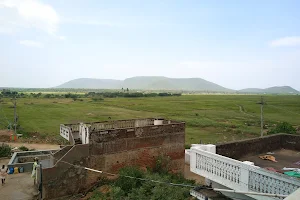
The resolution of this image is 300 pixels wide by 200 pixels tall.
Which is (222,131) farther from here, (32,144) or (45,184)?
(45,184)

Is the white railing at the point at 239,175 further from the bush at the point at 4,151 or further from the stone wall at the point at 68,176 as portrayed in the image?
the bush at the point at 4,151

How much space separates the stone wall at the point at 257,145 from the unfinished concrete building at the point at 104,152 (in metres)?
7.76

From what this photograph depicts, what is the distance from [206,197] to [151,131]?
31.8 ft

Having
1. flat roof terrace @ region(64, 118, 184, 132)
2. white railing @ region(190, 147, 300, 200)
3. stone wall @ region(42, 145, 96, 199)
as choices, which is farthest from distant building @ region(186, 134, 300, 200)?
flat roof terrace @ region(64, 118, 184, 132)

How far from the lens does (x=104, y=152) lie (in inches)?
620

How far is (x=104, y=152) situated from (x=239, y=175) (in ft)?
32.5

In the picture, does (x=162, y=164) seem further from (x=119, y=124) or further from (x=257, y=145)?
(x=257, y=145)

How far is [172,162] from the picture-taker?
18.5 meters

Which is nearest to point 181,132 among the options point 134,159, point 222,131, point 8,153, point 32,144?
point 134,159

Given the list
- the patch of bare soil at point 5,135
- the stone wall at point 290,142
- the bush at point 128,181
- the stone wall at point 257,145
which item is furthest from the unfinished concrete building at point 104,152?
the patch of bare soil at point 5,135

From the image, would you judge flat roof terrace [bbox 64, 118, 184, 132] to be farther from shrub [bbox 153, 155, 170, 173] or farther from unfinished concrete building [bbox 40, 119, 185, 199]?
shrub [bbox 153, 155, 170, 173]

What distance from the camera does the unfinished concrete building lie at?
569 inches

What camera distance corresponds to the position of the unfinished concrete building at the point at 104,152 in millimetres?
14445

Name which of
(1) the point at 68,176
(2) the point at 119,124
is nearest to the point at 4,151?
(2) the point at 119,124
